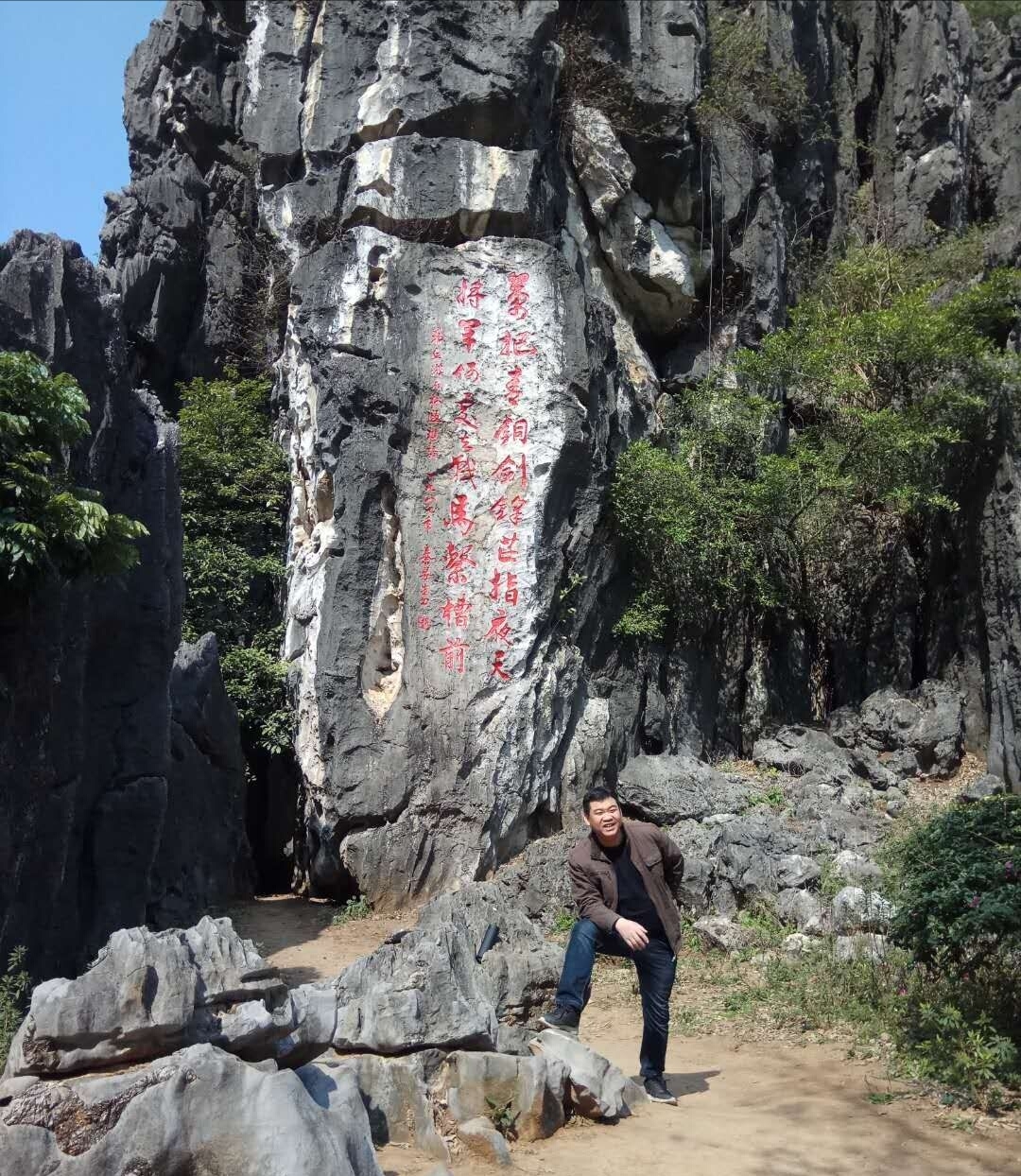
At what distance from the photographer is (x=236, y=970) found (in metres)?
3.50

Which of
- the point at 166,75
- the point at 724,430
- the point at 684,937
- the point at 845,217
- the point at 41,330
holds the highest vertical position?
the point at 166,75

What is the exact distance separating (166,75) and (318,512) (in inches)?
303

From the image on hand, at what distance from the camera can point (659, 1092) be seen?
4.29 metres

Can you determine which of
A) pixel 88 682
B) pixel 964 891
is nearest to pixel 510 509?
pixel 88 682

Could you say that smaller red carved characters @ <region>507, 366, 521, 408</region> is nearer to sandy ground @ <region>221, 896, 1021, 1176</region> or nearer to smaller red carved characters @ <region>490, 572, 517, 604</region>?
smaller red carved characters @ <region>490, 572, 517, 604</region>

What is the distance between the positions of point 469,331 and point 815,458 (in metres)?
Answer: 3.99

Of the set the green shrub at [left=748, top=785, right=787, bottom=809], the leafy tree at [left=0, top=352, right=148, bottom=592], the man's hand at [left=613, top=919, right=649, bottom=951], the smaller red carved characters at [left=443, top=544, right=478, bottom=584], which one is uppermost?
the smaller red carved characters at [left=443, top=544, right=478, bottom=584]

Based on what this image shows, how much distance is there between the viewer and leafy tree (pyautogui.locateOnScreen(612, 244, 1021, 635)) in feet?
35.2

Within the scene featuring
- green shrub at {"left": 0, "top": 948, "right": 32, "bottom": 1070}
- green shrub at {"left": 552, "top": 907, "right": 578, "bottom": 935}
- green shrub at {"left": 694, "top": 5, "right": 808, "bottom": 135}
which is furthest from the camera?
green shrub at {"left": 694, "top": 5, "right": 808, "bottom": 135}

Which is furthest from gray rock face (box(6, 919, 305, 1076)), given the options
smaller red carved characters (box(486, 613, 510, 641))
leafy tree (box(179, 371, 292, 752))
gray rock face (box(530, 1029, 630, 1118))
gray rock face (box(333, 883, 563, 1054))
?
leafy tree (box(179, 371, 292, 752))

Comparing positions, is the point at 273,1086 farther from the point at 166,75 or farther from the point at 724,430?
the point at 166,75

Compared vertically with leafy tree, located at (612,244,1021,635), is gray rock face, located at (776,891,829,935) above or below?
below

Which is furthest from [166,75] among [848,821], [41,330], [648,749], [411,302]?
[848,821]

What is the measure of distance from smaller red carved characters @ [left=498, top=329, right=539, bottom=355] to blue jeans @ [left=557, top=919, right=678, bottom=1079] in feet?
21.5
